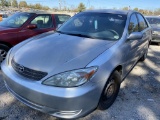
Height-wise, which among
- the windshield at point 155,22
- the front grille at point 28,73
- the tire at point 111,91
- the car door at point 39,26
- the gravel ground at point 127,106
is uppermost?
the car door at point 39,26

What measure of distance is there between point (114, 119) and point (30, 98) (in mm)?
1316

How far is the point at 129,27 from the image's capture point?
145 inches

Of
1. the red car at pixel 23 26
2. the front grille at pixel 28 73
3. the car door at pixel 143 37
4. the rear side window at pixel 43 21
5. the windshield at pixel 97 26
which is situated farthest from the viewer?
the rear side window at pixel 43 21

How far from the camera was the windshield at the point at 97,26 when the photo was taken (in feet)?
11.3

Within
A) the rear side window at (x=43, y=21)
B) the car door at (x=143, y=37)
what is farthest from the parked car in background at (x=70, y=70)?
the rear side window at (x=43, y=21)

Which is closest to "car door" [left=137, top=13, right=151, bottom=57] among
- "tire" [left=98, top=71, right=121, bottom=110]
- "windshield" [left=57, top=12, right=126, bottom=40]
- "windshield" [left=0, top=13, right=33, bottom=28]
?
"windshield" [left=57, top=12, right=126, bottom=40]

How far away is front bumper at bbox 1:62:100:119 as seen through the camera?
2.25 m

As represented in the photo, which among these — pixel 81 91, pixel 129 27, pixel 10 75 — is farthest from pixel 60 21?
pixel 81 91

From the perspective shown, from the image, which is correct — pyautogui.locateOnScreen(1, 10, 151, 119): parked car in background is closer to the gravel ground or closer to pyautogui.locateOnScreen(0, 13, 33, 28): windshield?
the gravel ground

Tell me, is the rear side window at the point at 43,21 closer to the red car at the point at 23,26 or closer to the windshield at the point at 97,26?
the red car at the point at 23,26

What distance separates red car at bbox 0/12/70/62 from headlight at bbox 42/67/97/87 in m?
2.93

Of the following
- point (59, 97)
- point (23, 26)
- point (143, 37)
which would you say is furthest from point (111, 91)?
point (23, 26)

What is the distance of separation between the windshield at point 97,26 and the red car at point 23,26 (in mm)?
1638

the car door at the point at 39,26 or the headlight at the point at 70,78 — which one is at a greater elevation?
the car door at the point at 39,26
